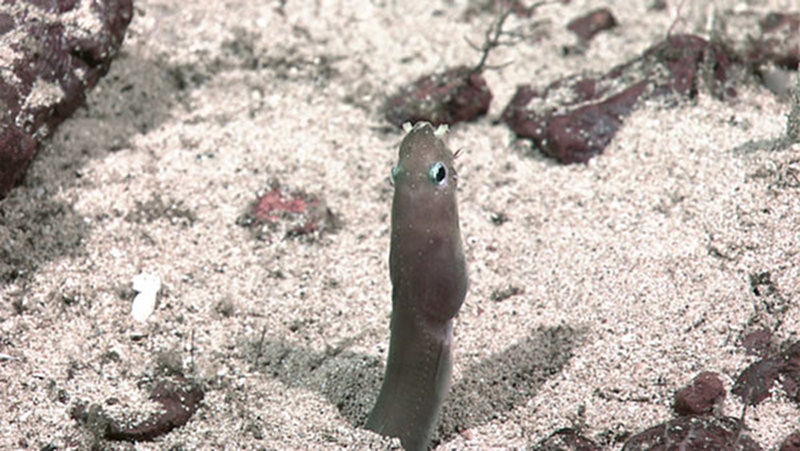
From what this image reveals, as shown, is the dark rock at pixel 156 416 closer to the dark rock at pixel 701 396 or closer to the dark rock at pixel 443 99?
the dark rock at pixel 701 396

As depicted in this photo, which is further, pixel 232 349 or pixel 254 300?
pixel 254 300

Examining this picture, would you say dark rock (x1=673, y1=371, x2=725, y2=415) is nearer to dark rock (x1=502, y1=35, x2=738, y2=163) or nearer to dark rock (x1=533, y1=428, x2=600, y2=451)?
dark rock (x1=533, y1=428, x2=600, y2=451)

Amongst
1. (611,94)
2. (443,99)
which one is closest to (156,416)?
(443,99)

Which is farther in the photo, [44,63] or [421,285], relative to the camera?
[44,63]

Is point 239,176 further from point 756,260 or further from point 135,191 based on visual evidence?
point 756,260

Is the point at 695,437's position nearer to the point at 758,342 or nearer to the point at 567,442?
the point at 567,442

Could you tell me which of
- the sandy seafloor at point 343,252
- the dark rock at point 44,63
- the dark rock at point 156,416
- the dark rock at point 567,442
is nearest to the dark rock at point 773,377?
the sandy seafloor at point 343,252

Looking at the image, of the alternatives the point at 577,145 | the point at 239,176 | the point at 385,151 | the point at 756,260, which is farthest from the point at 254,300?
the point at 756,260

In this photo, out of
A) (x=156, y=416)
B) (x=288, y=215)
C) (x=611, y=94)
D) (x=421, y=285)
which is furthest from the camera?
(x=611, y=94)
